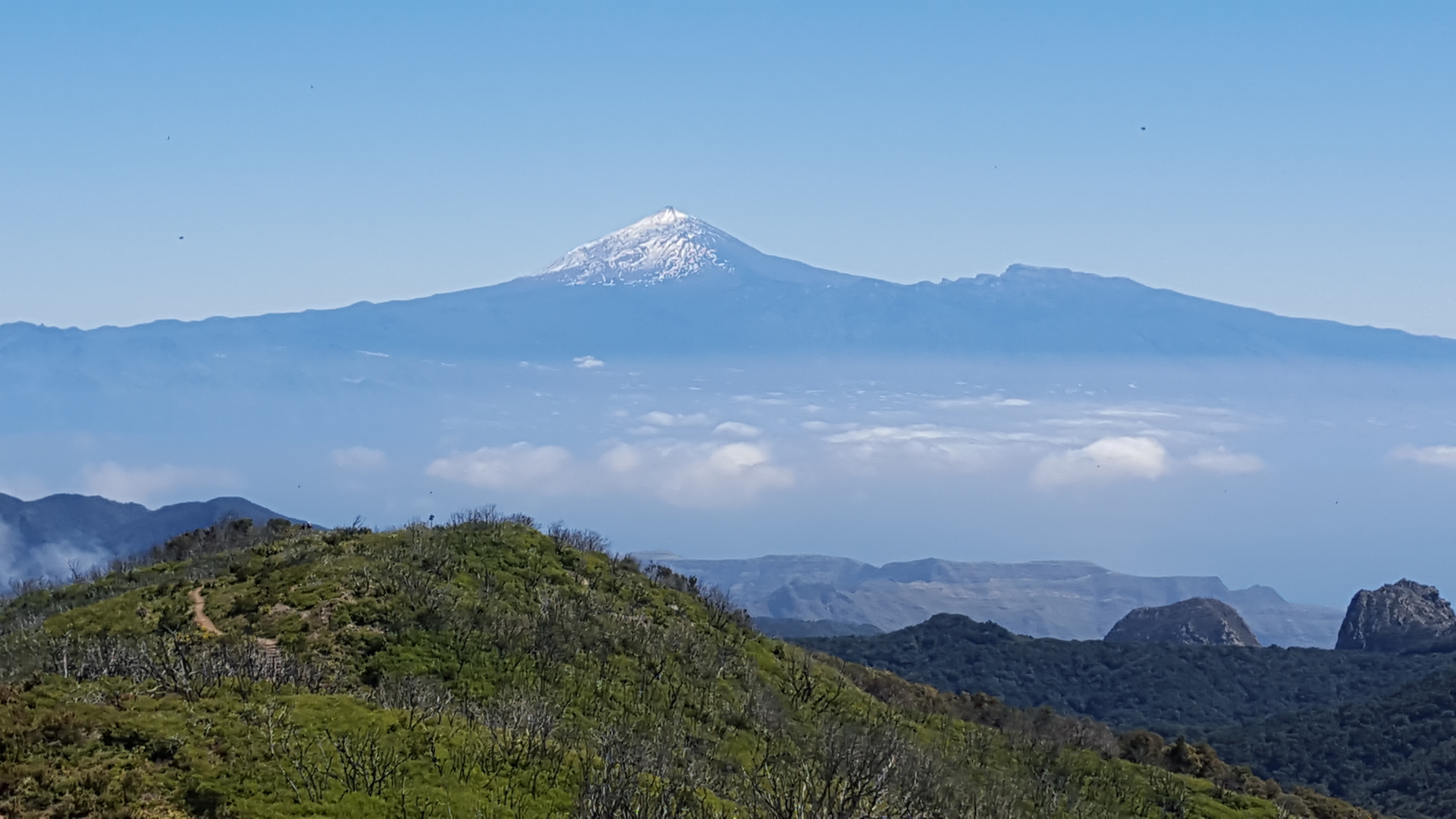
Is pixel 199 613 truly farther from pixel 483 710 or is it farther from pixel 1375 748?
pixel 1375 748

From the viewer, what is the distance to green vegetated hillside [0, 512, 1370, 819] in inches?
1129

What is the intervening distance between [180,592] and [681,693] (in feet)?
83.3

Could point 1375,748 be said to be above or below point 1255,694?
above

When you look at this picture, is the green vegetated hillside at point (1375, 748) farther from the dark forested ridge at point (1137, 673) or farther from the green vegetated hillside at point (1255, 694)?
the dark forested ridge at point (1137, 673)

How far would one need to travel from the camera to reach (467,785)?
99.7ft

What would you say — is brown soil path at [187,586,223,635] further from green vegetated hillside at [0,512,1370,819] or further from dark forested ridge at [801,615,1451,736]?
dark forested ridge at [801,615,1451,736]

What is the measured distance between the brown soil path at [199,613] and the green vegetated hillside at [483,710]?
0.76 ft

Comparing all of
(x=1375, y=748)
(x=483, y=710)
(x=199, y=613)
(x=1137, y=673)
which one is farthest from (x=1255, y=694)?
(x=483, y=710)

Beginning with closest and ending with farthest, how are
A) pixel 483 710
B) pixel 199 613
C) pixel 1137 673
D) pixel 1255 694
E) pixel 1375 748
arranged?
pixel 483 710 < pixel 199 613 < pixel 1375 748 < pixel 1255 694 < pixel 1137 673

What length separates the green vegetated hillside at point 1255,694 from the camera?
121 m

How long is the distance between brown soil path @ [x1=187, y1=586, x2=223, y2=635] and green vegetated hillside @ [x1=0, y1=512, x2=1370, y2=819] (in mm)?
231

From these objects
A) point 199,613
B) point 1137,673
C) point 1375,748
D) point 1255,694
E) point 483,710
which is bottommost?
point 1255,694

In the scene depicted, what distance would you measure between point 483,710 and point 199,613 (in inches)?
803

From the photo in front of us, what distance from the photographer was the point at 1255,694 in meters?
176
